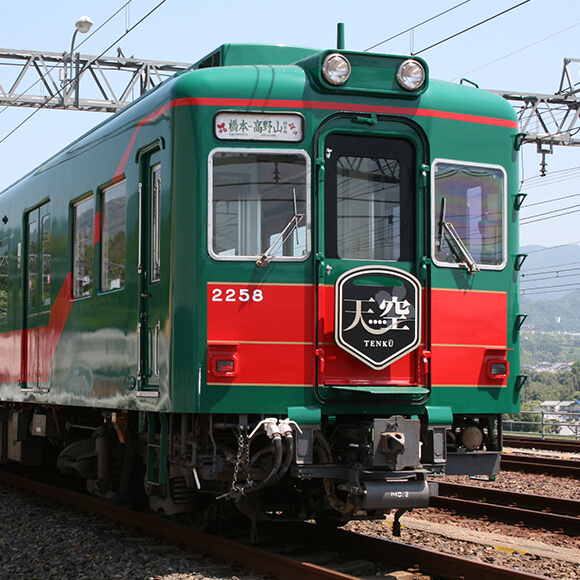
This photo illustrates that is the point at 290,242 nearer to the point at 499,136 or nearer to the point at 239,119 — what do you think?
the point at 239,119

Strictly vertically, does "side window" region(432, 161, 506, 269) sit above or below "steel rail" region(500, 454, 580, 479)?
above

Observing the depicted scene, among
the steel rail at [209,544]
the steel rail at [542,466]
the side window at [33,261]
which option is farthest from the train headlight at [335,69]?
the steel rail at [542,466]

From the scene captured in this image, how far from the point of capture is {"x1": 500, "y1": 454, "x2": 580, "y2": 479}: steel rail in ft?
42.7

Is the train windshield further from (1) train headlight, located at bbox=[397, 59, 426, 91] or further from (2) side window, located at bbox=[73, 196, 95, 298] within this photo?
(2) side window, located at bbox=[73, 196, 95, 298]

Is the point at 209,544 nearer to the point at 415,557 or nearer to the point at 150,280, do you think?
the point at 415,557

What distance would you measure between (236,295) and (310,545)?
229 cm

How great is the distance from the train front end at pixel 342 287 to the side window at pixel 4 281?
213 inches

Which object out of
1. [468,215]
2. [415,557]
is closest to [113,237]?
[468,215]

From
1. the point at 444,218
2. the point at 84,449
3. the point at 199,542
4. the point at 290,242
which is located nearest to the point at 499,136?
the point at 444,218

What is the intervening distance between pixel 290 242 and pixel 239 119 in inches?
38.6

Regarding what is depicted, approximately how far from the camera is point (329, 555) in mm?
7000

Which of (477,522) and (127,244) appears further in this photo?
(477,522)

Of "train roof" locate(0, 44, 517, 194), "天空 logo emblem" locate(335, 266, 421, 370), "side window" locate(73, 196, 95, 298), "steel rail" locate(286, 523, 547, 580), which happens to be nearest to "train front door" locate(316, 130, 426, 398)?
"天空 logo emblem" locate(335, 266, 421, 370)

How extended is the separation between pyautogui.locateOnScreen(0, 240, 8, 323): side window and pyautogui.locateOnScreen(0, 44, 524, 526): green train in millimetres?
4234
